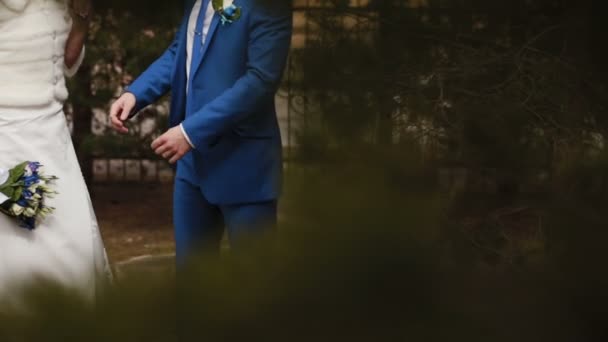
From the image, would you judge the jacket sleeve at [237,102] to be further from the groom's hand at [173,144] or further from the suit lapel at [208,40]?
the suit lapel at [208,40]

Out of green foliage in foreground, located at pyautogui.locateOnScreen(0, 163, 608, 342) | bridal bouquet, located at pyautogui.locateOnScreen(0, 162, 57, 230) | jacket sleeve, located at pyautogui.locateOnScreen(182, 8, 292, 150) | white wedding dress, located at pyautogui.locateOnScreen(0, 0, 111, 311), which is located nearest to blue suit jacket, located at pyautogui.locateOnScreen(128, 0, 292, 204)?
jacket sleeve, located at pyautogui.locateOnScreen(182, 8, 292, 150)

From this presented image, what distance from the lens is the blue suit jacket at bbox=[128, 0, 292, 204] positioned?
2.79m

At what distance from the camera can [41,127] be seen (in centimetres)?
341

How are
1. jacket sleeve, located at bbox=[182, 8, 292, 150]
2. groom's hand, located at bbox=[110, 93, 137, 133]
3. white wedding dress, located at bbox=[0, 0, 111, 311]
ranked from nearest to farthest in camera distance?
1. jacket sleeve, located at bbox=[182, 8, 292, 150]
2. groom's hand, located at bbox=[110, 93, 137, 133]
3. white wedding dress, located at bbox=[0, 0, 111, 311]

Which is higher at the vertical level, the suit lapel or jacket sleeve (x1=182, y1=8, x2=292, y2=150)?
the suit lapel

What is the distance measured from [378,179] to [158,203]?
726 centimetres


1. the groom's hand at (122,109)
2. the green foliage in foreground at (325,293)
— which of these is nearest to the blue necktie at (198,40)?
the groom's hand at (122,109)

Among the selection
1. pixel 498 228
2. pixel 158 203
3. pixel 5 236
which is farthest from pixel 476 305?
pixel 158 203

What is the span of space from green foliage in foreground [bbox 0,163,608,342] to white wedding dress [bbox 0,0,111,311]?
2.46 meters

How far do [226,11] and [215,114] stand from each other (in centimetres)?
30

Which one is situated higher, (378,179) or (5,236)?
(378,179)

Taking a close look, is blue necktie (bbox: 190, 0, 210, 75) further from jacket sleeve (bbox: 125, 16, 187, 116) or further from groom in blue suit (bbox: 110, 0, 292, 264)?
jacket sleeve (bbox: 125, 16, 187, 116)

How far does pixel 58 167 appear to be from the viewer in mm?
3473

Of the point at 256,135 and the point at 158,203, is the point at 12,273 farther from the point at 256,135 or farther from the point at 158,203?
the point at 158,203
